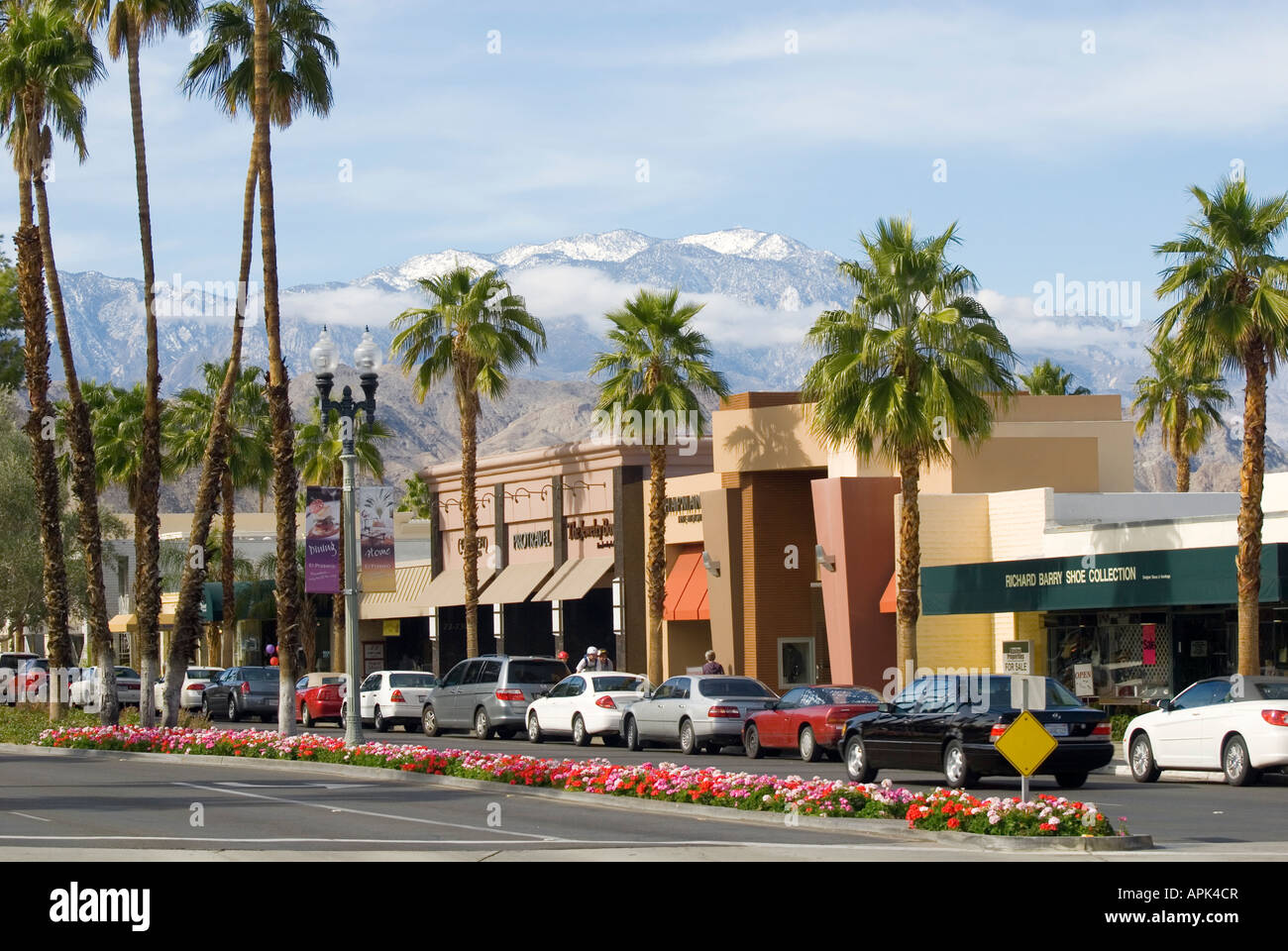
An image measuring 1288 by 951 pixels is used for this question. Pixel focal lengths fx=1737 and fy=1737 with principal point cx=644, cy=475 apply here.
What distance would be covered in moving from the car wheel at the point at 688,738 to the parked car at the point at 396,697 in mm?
9945


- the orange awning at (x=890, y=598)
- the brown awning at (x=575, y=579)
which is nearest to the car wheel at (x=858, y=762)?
the orange awning at (x=890, y=598)

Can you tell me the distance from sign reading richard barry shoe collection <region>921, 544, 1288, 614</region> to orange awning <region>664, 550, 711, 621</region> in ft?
30.1

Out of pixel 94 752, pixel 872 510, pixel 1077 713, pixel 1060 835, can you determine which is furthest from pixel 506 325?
pixel 1060 835

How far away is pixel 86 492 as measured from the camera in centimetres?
3572

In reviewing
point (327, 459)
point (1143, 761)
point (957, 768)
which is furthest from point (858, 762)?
point (327, 459)

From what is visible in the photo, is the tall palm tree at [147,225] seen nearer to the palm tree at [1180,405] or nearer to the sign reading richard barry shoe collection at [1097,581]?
the sign reading richard barry shoe collection at [1097,581]

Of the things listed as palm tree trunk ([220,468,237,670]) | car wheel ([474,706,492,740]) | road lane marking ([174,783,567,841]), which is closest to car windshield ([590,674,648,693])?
car wheel ([474,706,492,740])

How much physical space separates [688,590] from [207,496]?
1450 centimetres

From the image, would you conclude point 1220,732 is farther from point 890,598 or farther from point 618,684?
point 890,598

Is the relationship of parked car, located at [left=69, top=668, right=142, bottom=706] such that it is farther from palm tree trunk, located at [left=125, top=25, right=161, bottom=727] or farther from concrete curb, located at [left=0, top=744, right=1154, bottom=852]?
concrete curb, located at [left=0, top=744, right=1154, bottom=852]

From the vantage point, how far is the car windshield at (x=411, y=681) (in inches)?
1576

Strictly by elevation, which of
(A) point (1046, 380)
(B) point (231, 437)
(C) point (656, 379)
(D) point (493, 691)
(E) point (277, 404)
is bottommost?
(D) point (493, 691)

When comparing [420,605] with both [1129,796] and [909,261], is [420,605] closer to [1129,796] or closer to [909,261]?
[909,261]

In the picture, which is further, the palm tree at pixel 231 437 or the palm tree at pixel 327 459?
the palm tree at pixel 327 459
